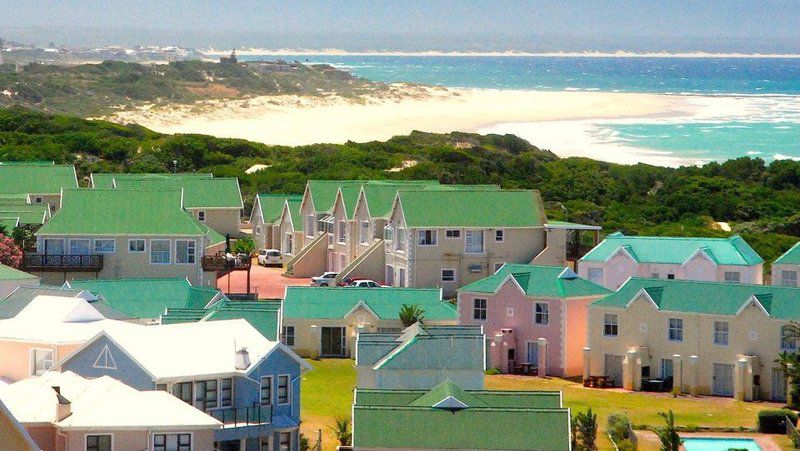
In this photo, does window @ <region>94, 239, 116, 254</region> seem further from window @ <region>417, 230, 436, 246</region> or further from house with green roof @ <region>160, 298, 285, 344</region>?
house with green roof @ <region>160, 298, 285, 344</region>

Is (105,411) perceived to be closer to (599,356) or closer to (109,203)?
(599,356)

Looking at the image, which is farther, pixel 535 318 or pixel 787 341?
pixel 535 318

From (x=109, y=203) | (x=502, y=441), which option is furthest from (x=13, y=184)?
(x=502, y=441)

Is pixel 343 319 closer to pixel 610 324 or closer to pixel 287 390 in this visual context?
pixel 610 324

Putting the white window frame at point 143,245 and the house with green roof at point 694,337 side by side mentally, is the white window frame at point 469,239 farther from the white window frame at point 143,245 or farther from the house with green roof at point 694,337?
the house with green roof at point 694,337

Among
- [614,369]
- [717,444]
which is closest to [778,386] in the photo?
[614,369]

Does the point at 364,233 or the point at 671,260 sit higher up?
the point at 364,233
